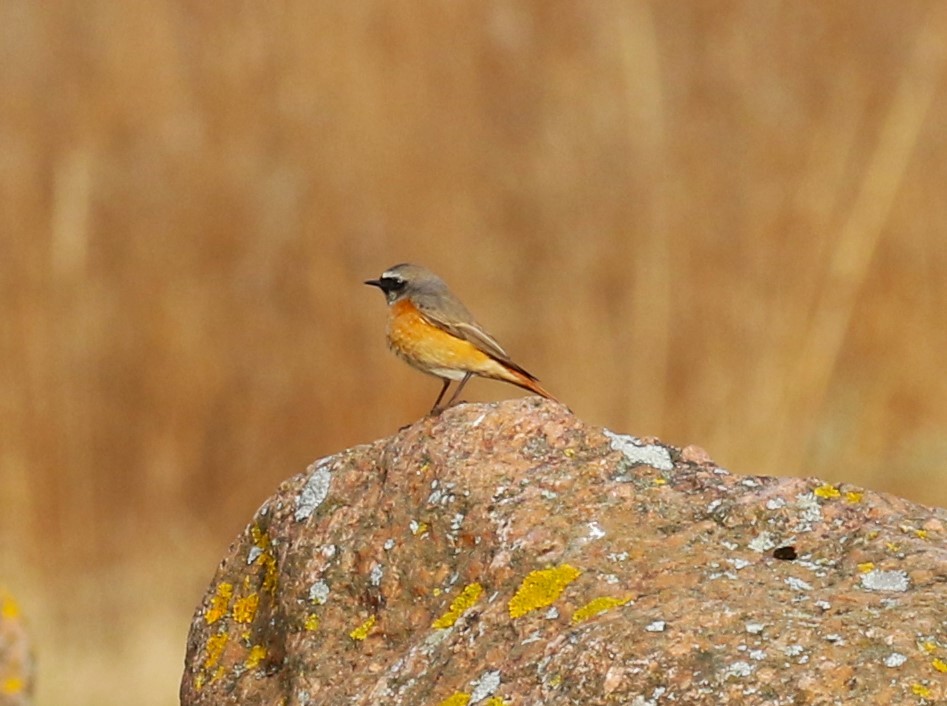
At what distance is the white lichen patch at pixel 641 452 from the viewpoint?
4551 millimetres

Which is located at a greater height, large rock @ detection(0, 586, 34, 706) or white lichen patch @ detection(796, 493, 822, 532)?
large rock @ detection(0, 586, 34, 706)

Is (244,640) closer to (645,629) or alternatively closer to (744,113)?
(645,629)

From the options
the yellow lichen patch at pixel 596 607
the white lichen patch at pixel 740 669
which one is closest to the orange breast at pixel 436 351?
the yellow lichen patch at pixel 596 607

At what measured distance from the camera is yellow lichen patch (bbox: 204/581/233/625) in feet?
16.1

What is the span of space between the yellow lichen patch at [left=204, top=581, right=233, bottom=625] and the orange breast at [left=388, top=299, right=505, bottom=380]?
224 cm

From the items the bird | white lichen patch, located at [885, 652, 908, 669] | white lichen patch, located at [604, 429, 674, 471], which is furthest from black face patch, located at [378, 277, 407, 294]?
white lichen patch, located at [885, 652, 908, 669]

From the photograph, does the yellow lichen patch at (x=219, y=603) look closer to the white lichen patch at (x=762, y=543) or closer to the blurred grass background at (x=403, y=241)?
the white lichen patch at (x=762, y=543)

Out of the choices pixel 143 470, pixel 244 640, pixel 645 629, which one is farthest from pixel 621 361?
pixel 645 629

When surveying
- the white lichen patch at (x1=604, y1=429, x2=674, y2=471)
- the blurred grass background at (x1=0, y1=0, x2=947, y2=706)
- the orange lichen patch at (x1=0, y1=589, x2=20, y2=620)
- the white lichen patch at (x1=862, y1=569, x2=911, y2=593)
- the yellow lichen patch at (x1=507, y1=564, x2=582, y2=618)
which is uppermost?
the blurred grass background at (x1=0, y1=0, x2=947, y2=706)

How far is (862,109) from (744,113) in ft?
2.83

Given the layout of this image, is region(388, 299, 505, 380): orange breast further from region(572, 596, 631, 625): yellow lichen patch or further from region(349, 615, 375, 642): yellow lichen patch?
region(572, 596, 631, 625): yellow lichen patch

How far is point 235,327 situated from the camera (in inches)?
477

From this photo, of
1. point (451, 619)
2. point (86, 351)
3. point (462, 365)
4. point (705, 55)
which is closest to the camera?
point (451, 619)

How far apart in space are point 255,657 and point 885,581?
173cm
